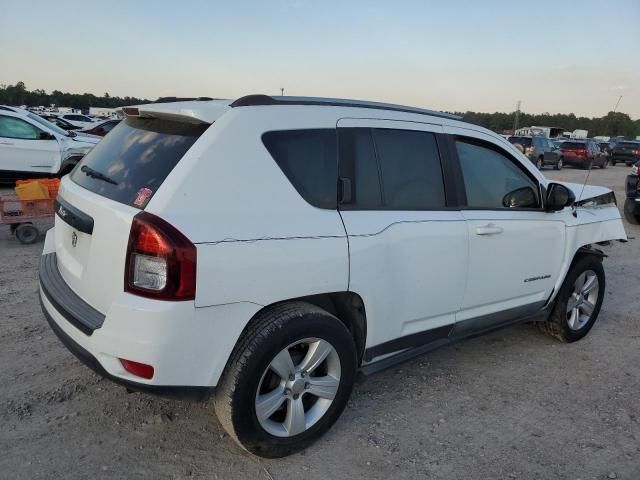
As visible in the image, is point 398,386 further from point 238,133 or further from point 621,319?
point 621,319

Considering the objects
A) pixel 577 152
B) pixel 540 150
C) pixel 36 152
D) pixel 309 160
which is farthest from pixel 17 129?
pixel 577 152

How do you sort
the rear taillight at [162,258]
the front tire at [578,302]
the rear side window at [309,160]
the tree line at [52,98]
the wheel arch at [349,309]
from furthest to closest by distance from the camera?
the tree line at [52,98]
the front tire at [578,302]
the wheel arch at [349,309]
the rear side window at [309,160]
the rear taillight at [162,258]

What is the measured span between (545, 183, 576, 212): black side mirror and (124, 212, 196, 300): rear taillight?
112 inches

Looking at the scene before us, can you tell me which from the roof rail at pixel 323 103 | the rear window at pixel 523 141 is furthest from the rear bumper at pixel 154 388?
the rear window at pixel 523 141

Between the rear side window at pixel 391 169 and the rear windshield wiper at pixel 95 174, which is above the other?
the rear side window at pixel 391 169

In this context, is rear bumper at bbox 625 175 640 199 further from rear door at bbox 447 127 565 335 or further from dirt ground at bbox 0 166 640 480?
Result: rear door at bbox 447 127 565 335

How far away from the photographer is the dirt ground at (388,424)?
273 centimetres

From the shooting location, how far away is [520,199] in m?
3.88

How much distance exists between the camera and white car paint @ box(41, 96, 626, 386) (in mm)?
2322

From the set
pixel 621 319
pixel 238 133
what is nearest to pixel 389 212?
pixel 238 133

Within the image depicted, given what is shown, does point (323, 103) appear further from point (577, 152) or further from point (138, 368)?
point (577, 152)

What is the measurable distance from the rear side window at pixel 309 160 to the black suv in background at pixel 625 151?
118 feet

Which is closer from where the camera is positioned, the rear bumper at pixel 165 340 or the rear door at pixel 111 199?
the rear bumper at pixel 165 340

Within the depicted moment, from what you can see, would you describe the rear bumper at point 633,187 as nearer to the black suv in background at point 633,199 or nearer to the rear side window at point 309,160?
the black suv in background at point 633,199
